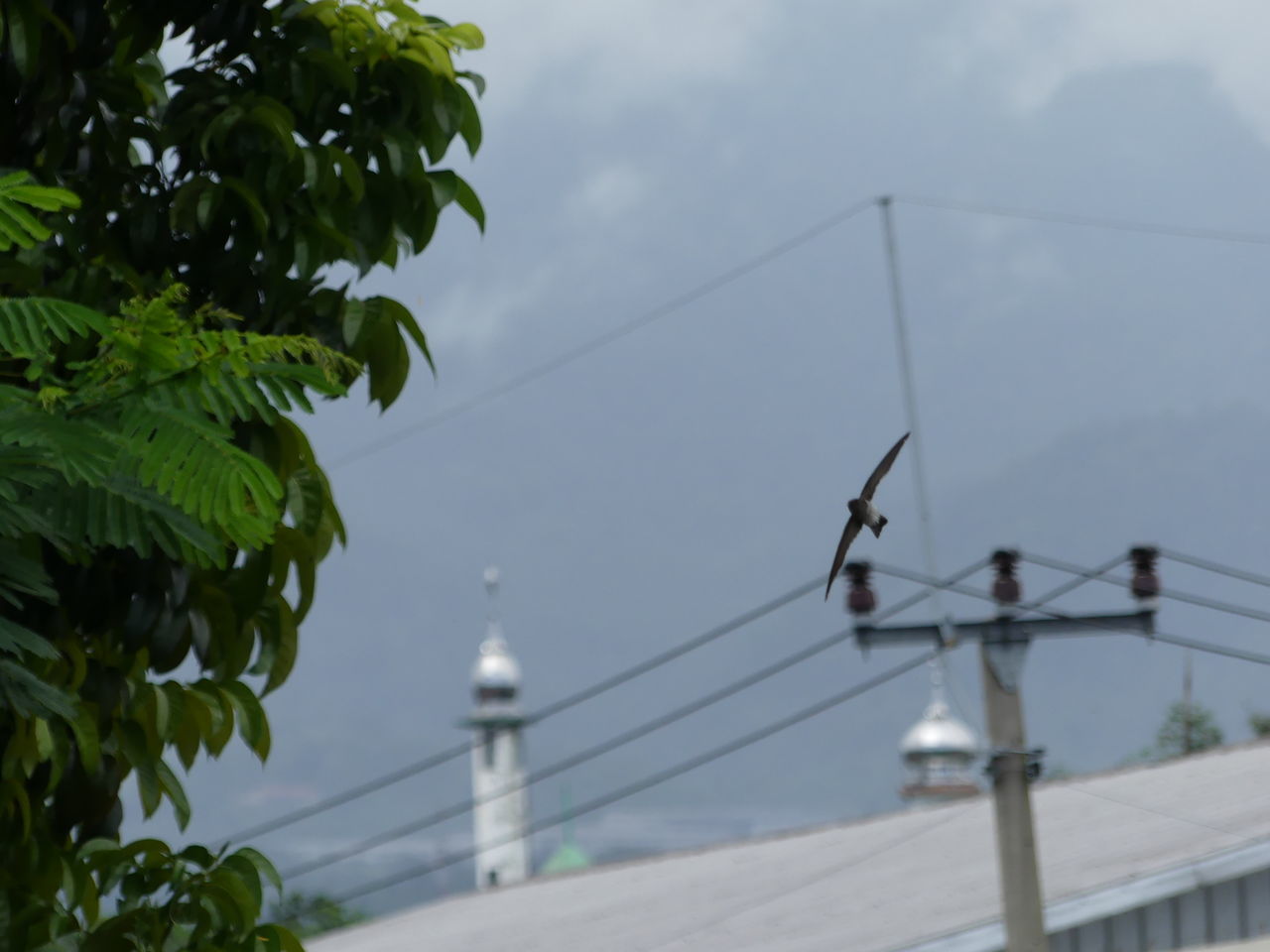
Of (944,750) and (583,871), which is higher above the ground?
(944,750)

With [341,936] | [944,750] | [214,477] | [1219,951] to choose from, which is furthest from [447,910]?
[944,750]

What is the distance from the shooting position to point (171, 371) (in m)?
4.34

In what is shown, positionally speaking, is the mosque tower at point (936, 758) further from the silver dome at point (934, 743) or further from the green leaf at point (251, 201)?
the green leaf at point (251, 201)

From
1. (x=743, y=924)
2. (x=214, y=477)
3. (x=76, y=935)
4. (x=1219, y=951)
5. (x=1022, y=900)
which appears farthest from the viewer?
(x=743, y=924)

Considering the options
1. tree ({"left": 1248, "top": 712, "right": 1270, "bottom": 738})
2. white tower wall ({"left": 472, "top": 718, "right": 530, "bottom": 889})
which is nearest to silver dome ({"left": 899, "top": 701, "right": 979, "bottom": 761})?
white tower wall ({"left": 472, "top": 718, "right": 530, "bottom": 889})

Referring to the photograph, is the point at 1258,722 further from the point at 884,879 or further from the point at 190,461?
the point at 190,461

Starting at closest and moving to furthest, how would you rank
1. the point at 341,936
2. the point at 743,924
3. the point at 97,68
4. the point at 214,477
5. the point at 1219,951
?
the point at 214,477 < the point at 97,68 < the point at 1219,951 < the point at 743,924 < the point at 341,936

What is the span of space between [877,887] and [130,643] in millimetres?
9919

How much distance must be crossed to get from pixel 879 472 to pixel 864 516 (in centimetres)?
19

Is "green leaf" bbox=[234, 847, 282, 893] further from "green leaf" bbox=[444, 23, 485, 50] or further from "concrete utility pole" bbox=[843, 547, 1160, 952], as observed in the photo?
"concrete utility pole" bbox=[843, 547, 1160, 952]

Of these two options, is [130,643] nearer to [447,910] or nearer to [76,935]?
[76,935]

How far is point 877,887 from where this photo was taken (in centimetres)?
1434

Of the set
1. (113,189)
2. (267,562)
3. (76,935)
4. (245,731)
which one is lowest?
(76,935)

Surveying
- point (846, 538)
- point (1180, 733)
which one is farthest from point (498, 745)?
point (846, 538)
